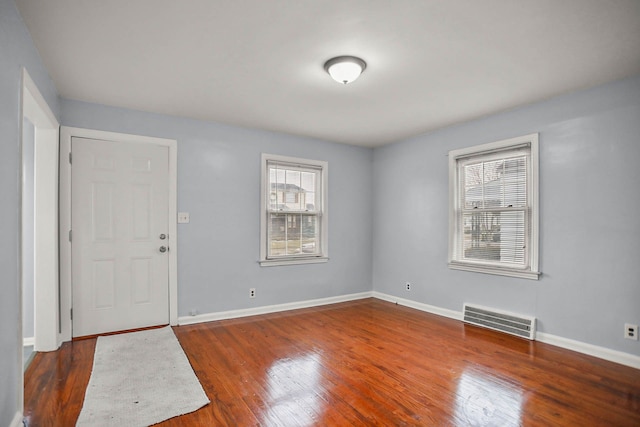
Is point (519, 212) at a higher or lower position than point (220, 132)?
lower

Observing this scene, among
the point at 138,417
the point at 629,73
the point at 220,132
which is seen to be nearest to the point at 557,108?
the point at 629,73

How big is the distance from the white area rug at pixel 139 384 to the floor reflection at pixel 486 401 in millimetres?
1759

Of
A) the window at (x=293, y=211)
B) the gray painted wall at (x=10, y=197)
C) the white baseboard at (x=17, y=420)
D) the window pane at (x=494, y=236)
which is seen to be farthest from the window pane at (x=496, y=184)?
the white baseboard at (x=17, y=420)

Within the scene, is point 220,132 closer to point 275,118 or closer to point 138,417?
point 275,118

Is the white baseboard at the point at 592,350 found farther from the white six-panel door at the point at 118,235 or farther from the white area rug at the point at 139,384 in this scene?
the white six-panel door at the point at 118,235

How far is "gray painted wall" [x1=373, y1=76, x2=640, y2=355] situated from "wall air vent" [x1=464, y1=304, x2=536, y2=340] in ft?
0.29

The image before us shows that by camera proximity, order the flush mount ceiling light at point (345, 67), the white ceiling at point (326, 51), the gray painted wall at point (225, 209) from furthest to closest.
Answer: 1. the gray painted wall at point (225, 209)
2. the flush mount ceiling light at point (345, 67)
3. the white ceiling at point (326, 51)

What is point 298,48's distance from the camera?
8.51 ft

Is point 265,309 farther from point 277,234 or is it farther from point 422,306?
point 422,306

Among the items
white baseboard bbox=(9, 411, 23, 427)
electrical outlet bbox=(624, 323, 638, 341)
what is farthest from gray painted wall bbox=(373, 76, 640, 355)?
white baseboard bbox=(9, 411, 23, 427)

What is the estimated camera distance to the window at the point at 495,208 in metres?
3.80

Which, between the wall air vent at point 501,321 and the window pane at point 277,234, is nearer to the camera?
the wall air vent at point 501,321

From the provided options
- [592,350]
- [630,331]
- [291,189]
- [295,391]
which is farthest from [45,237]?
[630,331]

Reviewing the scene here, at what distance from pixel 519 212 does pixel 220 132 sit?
12.1 ft
